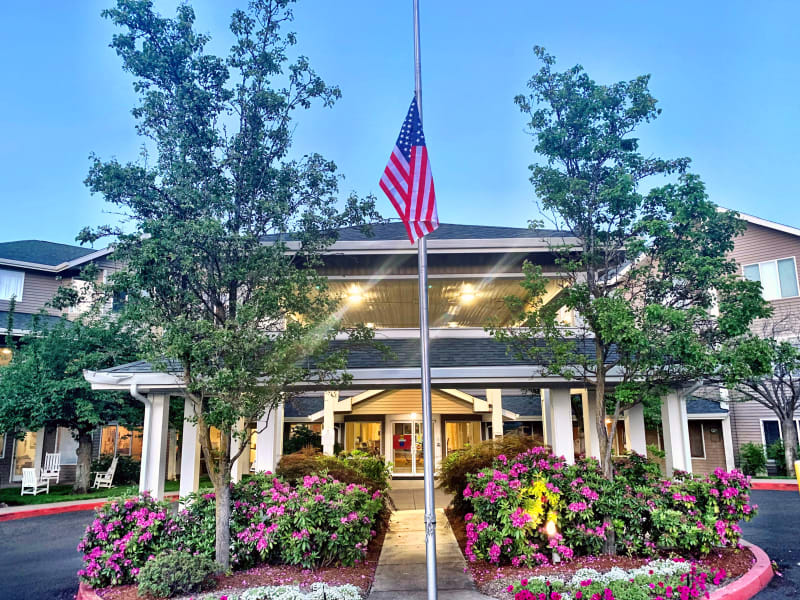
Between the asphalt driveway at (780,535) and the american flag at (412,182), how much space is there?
600cm

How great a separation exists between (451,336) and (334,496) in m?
4.44

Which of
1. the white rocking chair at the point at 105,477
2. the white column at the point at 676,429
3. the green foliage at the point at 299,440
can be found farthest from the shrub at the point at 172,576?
the white rocking chair at the point at 105,477

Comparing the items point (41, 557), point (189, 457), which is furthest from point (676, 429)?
point (41, 557)

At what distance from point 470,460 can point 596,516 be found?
3084 millimetres

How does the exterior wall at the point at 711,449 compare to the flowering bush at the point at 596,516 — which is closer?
the flowering bush at the point at 596,516

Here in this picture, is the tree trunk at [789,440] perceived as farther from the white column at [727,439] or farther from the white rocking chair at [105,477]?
the white rocking chair at [105,477]

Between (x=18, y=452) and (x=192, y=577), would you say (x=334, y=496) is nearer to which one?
(x=192, y=577)

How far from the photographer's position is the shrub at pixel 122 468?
20.1 meters

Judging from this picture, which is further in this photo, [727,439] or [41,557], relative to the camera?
[727,439]

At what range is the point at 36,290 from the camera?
849 inches

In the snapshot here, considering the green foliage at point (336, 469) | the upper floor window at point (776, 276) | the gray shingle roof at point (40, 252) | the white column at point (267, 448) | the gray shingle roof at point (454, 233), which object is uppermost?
the gray shingle roof at point (40, 252)

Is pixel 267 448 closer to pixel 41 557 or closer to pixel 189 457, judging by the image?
pixel 189 457

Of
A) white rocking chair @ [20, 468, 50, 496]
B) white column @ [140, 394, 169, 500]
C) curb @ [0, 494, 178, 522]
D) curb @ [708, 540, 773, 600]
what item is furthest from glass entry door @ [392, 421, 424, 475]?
curb @ [708, 540, 773, 600]

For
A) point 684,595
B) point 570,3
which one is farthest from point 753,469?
point 570,3
